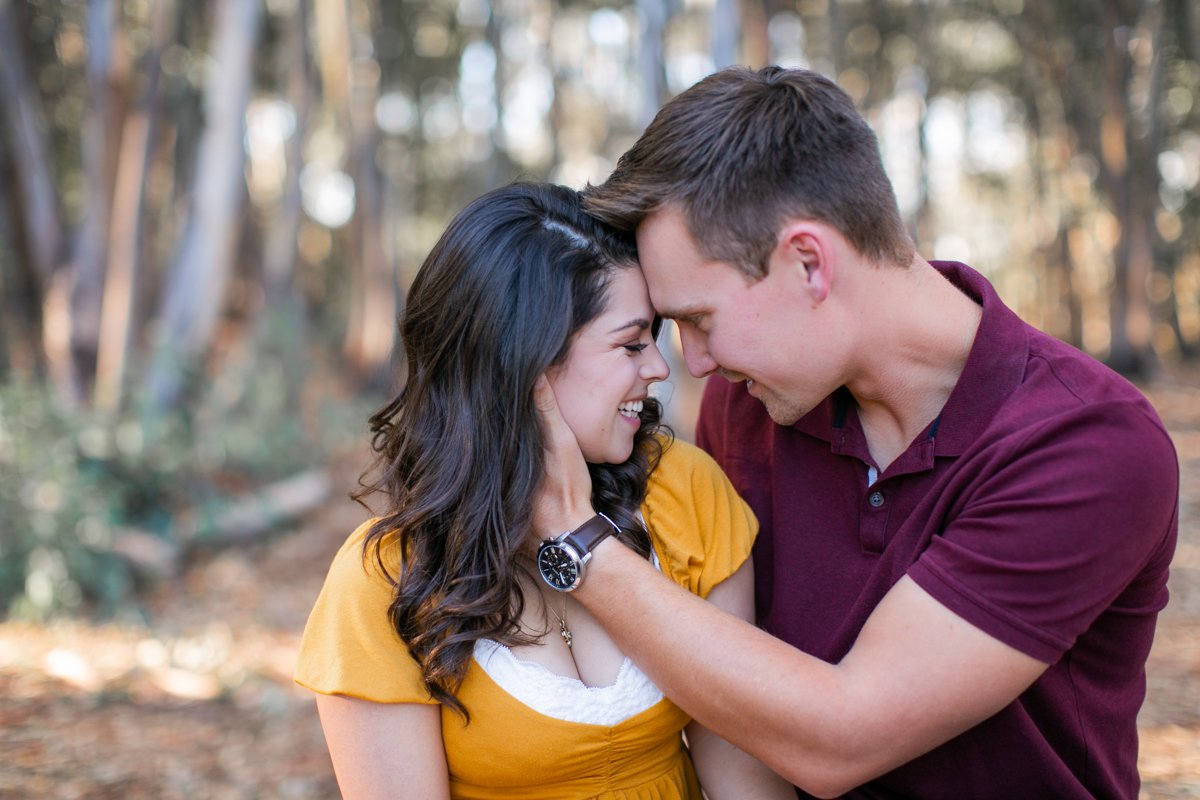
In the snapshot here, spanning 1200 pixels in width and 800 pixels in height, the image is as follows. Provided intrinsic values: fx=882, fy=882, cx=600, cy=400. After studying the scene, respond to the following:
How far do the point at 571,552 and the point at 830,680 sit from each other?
1.87 ft

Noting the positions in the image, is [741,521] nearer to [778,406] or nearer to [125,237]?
[778,406]

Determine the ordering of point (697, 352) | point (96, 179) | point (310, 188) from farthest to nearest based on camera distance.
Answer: point (310, 188) → point (96, 179) → point (697, 352)

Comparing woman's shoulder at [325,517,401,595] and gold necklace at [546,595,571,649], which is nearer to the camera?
woman's shoulder at [325,517,401,595]

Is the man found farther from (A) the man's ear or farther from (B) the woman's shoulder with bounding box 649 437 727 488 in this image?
(B) the woman's shoulder with bounding box 649 437 727 488

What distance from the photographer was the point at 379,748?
5.85 feet

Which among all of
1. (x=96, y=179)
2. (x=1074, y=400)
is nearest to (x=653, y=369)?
(x=1074, y=400)

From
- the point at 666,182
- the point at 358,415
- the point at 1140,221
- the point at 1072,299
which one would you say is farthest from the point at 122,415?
the point at 1072,299

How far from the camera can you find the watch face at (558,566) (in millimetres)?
1851

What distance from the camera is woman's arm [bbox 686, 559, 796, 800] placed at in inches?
84.4

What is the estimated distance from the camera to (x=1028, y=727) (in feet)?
5.92

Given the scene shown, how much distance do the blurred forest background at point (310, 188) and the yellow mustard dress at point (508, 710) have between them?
1.09m

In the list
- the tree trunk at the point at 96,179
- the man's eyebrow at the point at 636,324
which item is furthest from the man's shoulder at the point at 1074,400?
the tree trunk at the point at 96,179

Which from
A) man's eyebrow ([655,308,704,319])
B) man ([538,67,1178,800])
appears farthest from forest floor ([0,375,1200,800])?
man's eyebrow ([655,308,704,319])

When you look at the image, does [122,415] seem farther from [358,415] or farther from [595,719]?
[595,719]
